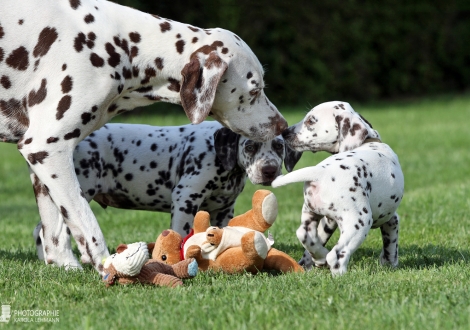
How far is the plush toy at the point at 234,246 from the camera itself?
5543mm

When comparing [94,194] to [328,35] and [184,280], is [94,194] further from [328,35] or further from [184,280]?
[328,35]

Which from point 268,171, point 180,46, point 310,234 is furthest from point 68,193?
point 268,171

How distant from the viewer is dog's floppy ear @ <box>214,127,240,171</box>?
6793 millimetres

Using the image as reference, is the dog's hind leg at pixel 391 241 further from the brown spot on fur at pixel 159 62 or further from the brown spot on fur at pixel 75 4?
the brown spot on fur at pixel 75 4

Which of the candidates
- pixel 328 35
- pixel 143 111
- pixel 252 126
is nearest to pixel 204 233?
pixel 252 126

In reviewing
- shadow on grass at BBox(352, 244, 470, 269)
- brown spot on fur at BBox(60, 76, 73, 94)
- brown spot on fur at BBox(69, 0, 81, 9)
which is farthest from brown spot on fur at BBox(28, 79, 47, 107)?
shadow on grass at BBox(352, 244, 470, 269)

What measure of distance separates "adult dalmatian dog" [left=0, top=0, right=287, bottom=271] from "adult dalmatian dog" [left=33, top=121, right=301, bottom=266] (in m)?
0.57

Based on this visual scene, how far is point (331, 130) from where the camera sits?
6.11m

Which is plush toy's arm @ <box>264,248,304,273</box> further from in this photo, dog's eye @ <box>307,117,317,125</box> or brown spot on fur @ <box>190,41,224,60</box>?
brown spot on fur @ <box>190,41,224,60</box>

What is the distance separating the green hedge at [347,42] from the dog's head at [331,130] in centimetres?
1543

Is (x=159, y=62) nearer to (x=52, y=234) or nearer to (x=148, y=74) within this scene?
(x=148, y=74)

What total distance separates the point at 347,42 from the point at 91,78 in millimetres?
19900

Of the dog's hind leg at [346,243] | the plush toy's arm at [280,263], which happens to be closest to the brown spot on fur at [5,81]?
the plush toy's arm at [280,263]

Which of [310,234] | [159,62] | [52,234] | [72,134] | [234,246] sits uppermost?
[159,62]
